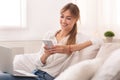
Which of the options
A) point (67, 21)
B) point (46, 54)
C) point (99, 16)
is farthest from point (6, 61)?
point (99, 16)

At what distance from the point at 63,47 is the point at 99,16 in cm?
149

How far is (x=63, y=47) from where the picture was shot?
2.14 m

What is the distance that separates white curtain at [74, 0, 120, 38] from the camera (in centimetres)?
329

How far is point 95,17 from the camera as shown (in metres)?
3.55

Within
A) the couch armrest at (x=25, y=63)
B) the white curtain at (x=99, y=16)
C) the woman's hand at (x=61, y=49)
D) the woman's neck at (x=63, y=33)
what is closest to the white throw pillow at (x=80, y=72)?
the woman's hand at (x=61, y=49)

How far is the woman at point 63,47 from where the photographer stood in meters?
2.15

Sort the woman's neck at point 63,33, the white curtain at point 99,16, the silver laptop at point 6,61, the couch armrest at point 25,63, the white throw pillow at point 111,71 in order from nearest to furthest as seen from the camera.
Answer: the white throw pillow at point 111,71, the silver laptop at point 6,61, the woman's neck at point 63,33, the couch armrest at point 25,63, the white curtain at point 99,16

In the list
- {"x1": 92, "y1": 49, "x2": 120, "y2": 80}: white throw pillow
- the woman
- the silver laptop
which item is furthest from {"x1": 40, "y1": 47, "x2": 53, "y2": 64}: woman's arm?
{"x1": 92, "y1": 49, "x2": 120, "y2": 80}: white throw pillow

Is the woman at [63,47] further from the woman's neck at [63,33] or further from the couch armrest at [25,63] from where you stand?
the couch armrest at [25,63]

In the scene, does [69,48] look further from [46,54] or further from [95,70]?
[95,70]

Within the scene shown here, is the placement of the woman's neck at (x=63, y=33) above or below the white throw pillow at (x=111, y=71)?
above

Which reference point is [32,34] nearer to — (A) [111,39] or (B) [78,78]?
(A) [111,39]

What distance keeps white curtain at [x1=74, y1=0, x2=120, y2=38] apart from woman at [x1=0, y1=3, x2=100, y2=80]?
1.10 m

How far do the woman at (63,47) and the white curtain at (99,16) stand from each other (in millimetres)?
1102
